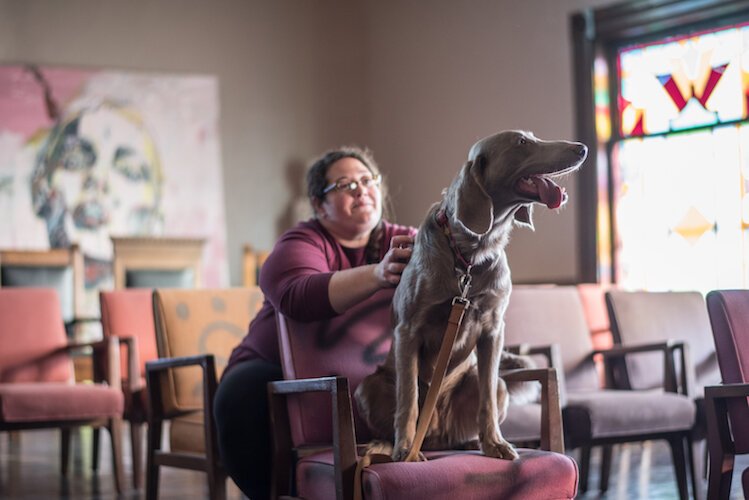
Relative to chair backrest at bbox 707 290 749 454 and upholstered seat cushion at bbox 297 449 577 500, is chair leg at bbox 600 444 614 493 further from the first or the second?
upholstered seat cushion at bbox 297 449 577 500

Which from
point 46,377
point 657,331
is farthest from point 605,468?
point 46,377

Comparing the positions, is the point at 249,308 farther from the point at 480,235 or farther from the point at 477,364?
the point at 480,235

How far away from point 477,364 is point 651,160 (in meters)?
5.09

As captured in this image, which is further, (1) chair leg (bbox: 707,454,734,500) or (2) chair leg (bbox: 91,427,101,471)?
(2) chair leg (bbox: 91,427,101,471)

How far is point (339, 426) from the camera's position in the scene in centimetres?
229

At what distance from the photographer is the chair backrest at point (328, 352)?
2621 mm

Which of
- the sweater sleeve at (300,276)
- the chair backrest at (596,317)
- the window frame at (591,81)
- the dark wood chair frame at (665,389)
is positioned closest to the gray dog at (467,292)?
the sweater sleeve at (300,276)

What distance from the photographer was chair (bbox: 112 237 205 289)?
22.0 feet

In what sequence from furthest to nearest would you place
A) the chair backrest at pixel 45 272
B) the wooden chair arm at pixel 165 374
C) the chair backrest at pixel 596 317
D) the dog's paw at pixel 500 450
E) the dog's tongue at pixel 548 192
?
the chair backrest at pixel 45 272 < the chair backrest at pixel 596 317 < the wooden chair arm at pixel 165 374 < the dog's paw at pixel 500 450 < the dog's tongue at pixel 548 192

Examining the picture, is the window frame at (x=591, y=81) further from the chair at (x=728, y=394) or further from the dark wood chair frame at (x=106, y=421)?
the chair at (x=728, y=394)

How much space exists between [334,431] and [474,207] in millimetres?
576

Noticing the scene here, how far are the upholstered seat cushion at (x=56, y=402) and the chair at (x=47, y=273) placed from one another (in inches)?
87.2

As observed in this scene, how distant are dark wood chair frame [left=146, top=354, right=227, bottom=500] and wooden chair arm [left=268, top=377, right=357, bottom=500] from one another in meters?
0.56

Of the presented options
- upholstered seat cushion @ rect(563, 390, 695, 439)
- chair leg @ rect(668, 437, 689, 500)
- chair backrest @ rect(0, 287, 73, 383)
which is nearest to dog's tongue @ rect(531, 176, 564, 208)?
upholstered seat cushion @ rect(563, 390, 695, 439)
